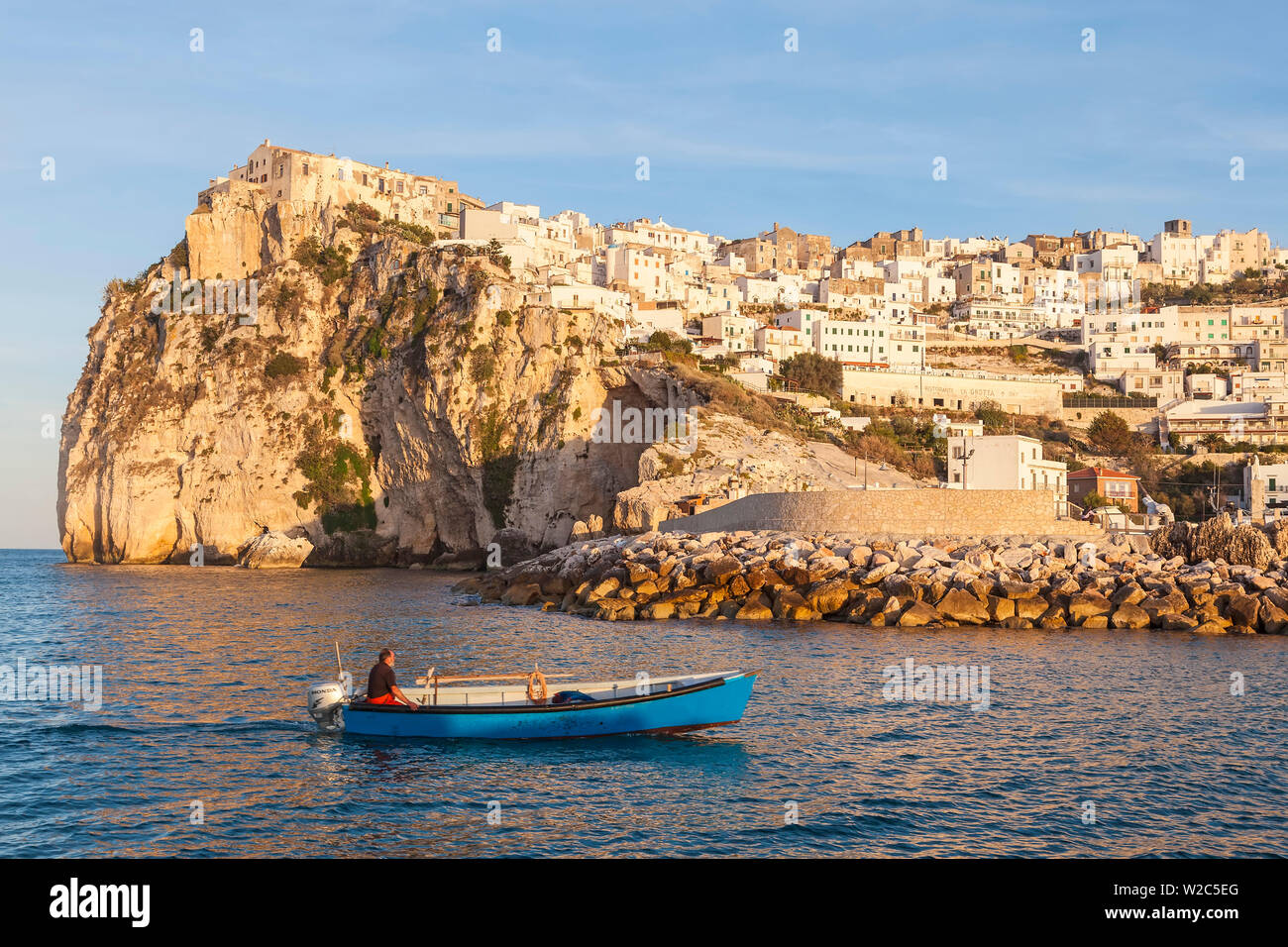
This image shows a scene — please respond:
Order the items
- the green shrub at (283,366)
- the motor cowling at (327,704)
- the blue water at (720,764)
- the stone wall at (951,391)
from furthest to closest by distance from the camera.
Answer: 1. the stone wall at (951,391)
2. the green shrub at (283,366)
3. the motor cowling at (327,704)
4. the blue water at (720,764)

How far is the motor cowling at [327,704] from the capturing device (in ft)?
56.4

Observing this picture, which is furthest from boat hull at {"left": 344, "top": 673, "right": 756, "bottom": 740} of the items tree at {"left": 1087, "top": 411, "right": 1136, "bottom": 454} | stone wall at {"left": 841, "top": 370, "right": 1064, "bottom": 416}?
stone wall at {"left": 841, "top": 370, "right": 1064, "bottom": 416}

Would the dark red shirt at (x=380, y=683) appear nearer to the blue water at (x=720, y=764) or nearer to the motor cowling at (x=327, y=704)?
the motor cowling at (x=327, y=704)

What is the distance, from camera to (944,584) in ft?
101

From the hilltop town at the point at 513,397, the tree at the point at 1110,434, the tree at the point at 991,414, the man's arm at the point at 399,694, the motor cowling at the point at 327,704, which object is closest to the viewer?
the man's arm at the point at 399,694

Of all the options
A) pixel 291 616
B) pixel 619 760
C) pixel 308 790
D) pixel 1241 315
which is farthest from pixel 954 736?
pixel 1241 315

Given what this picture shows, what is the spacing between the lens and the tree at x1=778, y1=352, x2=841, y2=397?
3049 inches

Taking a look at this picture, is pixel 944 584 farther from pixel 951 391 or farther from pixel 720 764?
pixel 951 391

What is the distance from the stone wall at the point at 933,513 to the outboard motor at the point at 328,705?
22.5 metres

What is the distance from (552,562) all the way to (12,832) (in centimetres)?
3066

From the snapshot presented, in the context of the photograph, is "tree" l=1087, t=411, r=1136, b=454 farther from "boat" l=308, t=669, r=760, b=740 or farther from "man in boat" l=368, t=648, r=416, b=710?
"man in boat" l=368, t=648, r=416, b=710

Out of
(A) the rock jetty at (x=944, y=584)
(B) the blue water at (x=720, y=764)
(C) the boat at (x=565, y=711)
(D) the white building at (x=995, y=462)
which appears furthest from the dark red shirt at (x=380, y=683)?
(D) the white building at (x=995, y=462)

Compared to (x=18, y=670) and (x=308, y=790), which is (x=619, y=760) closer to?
(x=308, y=790)

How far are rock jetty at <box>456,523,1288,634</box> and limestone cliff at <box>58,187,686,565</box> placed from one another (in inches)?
907
